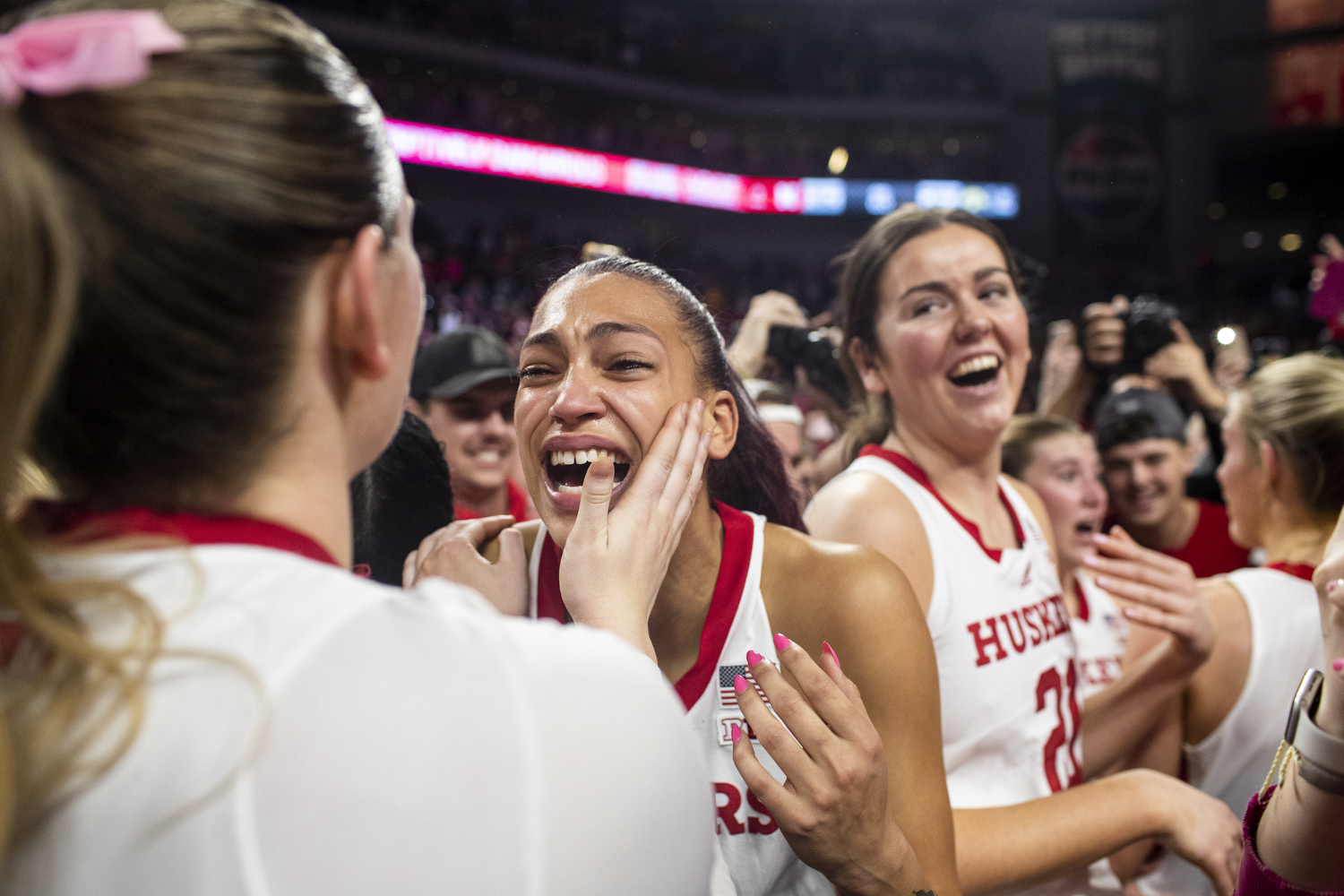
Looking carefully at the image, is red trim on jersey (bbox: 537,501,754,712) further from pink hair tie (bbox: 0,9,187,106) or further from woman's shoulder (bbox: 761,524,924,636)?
pink hair tie (bbox: 0,9,187,106)

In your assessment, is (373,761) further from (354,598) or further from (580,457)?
(580,457)

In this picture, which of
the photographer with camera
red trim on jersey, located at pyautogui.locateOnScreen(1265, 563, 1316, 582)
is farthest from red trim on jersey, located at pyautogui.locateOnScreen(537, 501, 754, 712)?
the photographer with camera

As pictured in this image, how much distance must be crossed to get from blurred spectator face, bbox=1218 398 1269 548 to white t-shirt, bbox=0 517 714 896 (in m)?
2.13

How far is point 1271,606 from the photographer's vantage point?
2.13m

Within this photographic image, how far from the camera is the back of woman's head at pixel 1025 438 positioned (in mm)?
3168

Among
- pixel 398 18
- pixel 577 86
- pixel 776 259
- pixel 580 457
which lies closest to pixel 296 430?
pixel 580 457

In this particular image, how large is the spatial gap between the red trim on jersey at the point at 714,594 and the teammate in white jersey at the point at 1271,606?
0.87 m

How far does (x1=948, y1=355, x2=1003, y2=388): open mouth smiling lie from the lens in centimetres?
212

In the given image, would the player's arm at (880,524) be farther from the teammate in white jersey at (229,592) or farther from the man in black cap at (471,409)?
the man in black cap at (471,409)

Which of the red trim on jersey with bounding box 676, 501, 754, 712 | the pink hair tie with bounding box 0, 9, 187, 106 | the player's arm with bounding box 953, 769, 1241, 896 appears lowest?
the player's arm with bounding box 953, 769, 1241, 896

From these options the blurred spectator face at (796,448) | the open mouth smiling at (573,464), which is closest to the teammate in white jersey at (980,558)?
the open mouth smiling at (573,464)

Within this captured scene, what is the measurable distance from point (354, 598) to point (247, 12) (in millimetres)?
444

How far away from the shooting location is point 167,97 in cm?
66

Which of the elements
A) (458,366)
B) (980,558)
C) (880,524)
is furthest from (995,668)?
(458,366)
